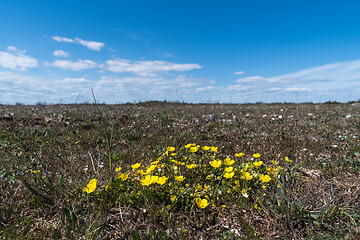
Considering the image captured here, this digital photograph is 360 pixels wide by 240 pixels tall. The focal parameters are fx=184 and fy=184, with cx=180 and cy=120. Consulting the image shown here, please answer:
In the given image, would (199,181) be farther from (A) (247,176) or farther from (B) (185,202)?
(A) (247,176)

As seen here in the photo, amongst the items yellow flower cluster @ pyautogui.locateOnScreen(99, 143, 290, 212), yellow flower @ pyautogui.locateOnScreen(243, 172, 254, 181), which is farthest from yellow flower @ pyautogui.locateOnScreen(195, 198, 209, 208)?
yellow flower @ pyautogui.locateOnScreen(243, 172, 254, 181)

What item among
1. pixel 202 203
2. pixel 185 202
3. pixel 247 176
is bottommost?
pixel 185 202

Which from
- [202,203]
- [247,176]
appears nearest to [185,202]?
[202,203]

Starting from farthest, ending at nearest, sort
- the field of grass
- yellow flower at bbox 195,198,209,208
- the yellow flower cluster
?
1. the yellow flower cluster
2. yellow flower at bbox 195,198,209,208
3. the field of grass

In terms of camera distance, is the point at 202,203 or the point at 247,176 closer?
the point at 202,203

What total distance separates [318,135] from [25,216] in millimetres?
7195

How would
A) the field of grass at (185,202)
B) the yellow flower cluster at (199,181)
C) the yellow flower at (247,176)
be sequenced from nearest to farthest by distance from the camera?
the field of grass at (185,202) → the yellow flower cluster at (199,181) → the yellow flower at (247,176)

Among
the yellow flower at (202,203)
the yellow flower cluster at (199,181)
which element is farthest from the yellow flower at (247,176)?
the yellow flower at (202,203)

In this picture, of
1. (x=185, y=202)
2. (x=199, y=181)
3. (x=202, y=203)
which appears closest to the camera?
(x=202, y=203)

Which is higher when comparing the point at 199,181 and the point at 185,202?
the point at 199,181

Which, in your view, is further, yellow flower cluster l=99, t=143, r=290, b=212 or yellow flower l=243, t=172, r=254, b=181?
yellow flower l=243, t=172, r=254, b=181

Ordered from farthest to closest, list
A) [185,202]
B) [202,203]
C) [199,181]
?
[199,181], [185,202], [202,203]

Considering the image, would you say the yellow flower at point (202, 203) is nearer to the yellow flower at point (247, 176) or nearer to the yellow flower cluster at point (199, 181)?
the yellow flower cluster at point (199, 181)

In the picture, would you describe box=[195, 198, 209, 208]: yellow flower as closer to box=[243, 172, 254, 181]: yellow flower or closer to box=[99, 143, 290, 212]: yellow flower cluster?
box=[99, 143, 290, 212]: yellow flower cluster
